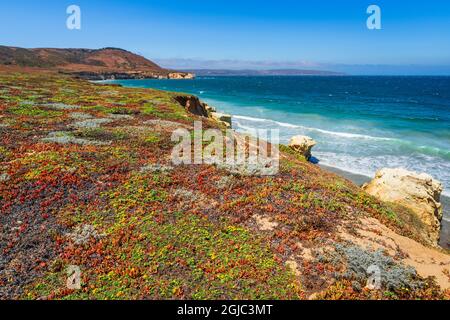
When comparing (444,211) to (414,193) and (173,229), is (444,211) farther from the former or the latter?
(173,229)

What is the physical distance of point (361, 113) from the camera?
82.3 metres

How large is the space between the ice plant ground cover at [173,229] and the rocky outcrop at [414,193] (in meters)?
1.76

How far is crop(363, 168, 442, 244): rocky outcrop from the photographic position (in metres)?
21.0

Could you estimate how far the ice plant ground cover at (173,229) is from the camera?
1059 cm

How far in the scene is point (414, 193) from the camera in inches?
864

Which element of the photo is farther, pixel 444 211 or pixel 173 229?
pixel 444 211

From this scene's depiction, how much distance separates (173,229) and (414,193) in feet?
58.8

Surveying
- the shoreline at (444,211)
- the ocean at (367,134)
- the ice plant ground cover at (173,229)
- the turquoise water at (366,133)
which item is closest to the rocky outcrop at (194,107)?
the ocean at (367,134)

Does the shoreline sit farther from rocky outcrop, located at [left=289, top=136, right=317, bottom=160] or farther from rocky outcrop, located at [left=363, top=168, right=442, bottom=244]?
rocky outcrop, located at [left=289, top=136, right=317, bottom=160]

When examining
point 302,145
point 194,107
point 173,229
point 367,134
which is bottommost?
point 173,229

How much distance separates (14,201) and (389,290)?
16961 mm

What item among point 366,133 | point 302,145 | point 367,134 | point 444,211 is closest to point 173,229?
point 444,211
